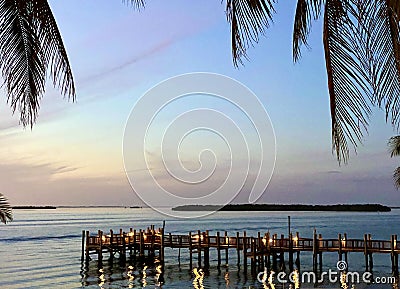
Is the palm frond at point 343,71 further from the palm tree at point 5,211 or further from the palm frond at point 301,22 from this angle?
the palm tree at point 5,211

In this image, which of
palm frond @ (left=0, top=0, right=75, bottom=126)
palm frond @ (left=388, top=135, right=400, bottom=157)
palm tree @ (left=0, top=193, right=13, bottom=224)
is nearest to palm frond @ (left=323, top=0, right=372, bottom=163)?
palm frond @ (left=0, top=0, right=75, bottom=126)

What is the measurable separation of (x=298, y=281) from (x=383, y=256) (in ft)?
87.2

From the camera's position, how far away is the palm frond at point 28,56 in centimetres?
589

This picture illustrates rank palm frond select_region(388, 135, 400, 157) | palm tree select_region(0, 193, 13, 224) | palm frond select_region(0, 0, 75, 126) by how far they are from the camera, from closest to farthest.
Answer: palm frond select_region(0, 0, 75, 126) < palm tree select_region(0, 193, 13, 224) < palm frond select_region(388, 135, 400, 157)

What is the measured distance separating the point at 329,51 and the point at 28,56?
3436mm

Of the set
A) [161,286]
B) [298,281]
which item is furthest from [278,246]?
[161,286]

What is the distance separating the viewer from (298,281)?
121 ft

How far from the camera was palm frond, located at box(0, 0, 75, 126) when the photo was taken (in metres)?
5.89

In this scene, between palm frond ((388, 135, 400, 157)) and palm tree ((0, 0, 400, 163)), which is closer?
palm tree ((0, 0, 400, 163))

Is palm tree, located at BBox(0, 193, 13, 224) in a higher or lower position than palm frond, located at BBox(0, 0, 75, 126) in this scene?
lower

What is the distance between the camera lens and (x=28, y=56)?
608cm

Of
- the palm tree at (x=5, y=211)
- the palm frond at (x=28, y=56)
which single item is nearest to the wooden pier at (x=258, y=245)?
the palm tree at (x=5, y=211)

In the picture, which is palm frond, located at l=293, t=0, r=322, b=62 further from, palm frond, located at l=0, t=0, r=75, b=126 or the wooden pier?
the wooden pier

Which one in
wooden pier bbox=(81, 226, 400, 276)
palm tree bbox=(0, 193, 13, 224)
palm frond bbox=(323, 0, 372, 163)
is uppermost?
palm frond bbox=(323, 0, 372, 163)
